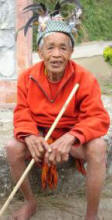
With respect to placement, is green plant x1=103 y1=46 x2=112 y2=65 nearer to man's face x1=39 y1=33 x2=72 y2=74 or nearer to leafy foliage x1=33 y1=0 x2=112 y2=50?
leafy foliage x1=33 y1=0 x2=112 y2=50

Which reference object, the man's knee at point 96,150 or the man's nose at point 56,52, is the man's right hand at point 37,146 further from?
the man's nose at point 56,52

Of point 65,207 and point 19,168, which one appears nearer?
point 19,168

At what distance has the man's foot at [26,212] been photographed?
10.4 ft

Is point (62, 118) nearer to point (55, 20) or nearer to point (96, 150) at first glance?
point (96, 150)

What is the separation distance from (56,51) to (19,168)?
836 mm

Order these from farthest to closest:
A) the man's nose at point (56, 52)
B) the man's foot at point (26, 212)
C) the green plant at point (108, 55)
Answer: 1. the green plant at point (108, 55)
2. the man's foot at point (26, 212)
3. the man's nose at point (56, 52)

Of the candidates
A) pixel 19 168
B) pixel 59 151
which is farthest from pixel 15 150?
pixel 59 151

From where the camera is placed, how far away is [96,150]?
288 centimetres

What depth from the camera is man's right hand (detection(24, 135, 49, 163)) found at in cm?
287

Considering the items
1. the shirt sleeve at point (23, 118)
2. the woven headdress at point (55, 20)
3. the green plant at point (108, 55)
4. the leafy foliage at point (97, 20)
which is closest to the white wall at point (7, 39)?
the woven headdress at point (55, 20)

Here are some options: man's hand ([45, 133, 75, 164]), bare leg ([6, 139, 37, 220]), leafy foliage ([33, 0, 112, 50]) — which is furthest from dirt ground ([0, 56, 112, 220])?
leafy foliage ([33, 0, 112, 50])

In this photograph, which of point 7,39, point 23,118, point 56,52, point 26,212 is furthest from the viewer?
point 7,39

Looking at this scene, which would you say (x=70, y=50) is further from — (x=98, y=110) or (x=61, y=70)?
(x=98, y=110)

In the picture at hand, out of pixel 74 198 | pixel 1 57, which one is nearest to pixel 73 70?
pixel 74 198
